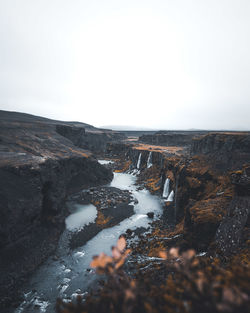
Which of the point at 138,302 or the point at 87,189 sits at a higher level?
the point at 138,302

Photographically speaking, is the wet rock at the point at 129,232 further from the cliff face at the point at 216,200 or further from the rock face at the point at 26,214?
the rock face at the point at 26,214

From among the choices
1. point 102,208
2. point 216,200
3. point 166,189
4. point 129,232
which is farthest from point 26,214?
point 166,189

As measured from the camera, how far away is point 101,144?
352 feet

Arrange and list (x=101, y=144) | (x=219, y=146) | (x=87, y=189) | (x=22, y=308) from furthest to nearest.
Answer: (x=101, y=144), (x=87, y=189), (x=219, y=146), (x=22, y=308)

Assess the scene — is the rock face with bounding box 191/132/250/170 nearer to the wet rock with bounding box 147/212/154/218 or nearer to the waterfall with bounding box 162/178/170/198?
the waterfall with bounding box 162/178/170/198

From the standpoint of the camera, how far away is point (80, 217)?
2431 centimetres

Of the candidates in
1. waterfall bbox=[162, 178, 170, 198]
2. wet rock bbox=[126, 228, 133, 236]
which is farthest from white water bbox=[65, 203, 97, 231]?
waterfall bbox=[162, 178, 170, 198]

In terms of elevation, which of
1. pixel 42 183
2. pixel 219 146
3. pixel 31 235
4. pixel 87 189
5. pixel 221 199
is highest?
pixel 219 146

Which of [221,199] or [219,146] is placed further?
[219,146]

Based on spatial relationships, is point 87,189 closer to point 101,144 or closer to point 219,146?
point 219,146

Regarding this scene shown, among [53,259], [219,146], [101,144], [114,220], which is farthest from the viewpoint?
[101,144]

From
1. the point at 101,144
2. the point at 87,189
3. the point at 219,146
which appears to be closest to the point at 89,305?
the point at 219,146

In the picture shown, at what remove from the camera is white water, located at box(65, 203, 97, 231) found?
71.4ft

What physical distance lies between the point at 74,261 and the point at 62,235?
460cm
